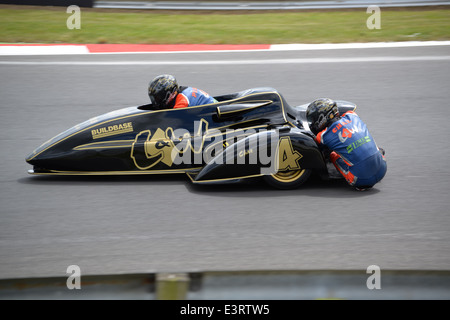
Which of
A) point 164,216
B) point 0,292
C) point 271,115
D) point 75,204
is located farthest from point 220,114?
point 0,292

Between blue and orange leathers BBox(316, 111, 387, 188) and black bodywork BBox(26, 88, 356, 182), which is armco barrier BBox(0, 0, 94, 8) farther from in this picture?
blue and orange leathers BBox(316, 111, 387, 188)

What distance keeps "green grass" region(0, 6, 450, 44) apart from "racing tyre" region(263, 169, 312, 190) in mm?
6808

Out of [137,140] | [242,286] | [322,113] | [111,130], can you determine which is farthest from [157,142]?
[242,286]

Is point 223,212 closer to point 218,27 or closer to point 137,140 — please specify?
point 137,140

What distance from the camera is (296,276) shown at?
13.5 feet

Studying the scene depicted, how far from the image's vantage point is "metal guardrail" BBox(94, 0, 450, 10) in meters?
15.6

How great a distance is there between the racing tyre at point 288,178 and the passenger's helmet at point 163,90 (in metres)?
1.28

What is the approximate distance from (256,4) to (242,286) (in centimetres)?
1309

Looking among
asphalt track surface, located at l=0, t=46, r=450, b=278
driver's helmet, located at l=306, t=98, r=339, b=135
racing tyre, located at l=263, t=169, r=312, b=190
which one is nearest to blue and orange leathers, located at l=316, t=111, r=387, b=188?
driver's helmet, located at l=306, t=98, r=339, b=135

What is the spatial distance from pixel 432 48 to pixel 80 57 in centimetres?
658

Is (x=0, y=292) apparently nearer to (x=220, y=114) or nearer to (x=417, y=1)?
(x=220, y=114)
